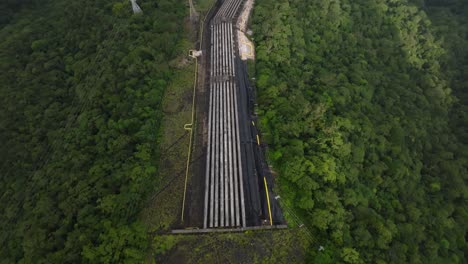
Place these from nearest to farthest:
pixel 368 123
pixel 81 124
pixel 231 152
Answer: pixel 231 152 → pixel 81 124 → pixel 368 123

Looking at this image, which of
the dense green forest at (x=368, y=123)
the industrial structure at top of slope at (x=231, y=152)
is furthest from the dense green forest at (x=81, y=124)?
the dense green forest at (x=368, y=123)

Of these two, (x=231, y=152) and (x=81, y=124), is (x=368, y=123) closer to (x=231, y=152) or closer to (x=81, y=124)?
(x=231, y=152)

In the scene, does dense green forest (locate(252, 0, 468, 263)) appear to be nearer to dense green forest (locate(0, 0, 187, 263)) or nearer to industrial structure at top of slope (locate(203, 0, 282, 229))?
industrial structure at top of slope (locate(203, 0, 282, 229))

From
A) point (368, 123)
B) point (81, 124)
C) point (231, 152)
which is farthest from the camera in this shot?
point (368, 123)

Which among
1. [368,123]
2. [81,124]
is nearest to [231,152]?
[81,124]

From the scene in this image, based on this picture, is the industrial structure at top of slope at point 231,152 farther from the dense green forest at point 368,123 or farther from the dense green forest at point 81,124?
the dense green forest at point 81,124

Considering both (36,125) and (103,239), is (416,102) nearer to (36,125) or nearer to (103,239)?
(103,239)
